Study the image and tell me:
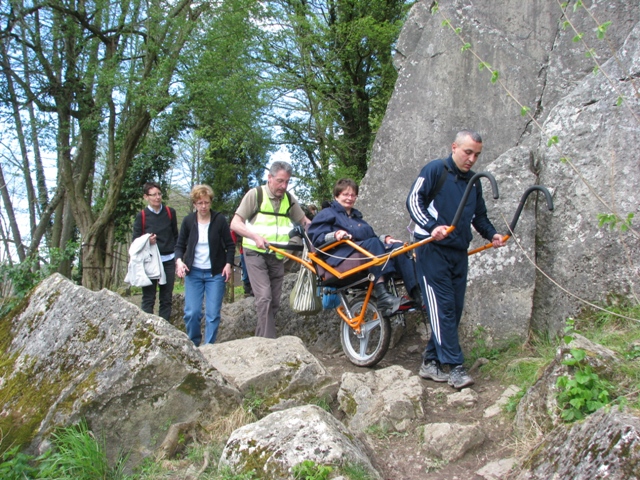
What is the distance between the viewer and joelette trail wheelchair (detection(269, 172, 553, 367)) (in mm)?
4930

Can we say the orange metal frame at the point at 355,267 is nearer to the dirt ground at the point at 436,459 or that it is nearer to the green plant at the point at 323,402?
the dirt ground at the point at 436,459

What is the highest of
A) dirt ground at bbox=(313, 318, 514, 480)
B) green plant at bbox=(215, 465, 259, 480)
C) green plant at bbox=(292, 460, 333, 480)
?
green plant at bbox=(292, 460, 333, 480)

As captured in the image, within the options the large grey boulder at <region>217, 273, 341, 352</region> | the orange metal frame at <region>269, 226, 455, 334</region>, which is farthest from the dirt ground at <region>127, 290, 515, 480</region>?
the large grey boulder at <region>217, 273, 341, 352</region>

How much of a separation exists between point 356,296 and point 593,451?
3.15 m

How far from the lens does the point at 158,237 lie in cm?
629

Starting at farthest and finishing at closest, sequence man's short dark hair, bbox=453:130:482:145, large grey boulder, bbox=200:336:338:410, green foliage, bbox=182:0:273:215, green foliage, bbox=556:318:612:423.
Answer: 1. green foliage, bbox=182:0:273:215
2. man's short dark hair, bbox=453:130:482:145
3. large grey boulder, bbox=200:336:338:410
4. green foliage, bbox=556:318:612:423

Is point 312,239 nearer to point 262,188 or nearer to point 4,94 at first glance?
point 262,188

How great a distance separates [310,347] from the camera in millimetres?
6098

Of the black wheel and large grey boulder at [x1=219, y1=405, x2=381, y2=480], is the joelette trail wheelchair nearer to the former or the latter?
the black wheel

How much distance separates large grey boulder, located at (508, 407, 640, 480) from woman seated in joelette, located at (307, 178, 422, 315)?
2.15 metres

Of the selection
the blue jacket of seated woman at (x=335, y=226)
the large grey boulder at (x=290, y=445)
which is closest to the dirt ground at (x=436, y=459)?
the large grey boulder at (x=290, y=445)

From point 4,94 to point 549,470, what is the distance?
44.4 ft

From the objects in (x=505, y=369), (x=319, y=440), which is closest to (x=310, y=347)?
(x=505, y=369)

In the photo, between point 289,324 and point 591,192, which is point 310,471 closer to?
point 591,192
